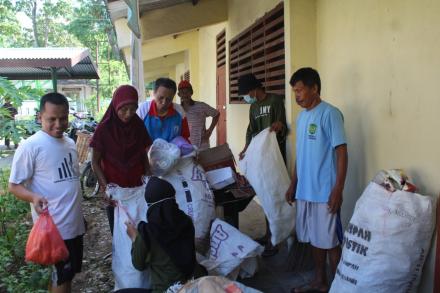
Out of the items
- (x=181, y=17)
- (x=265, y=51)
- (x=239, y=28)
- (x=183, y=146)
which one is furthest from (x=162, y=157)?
(x=181, y=17)

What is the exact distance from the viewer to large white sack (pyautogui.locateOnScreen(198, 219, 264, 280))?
3.14 m

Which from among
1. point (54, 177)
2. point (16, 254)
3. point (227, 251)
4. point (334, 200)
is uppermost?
point (54, 177)

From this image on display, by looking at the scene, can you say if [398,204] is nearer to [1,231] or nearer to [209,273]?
→ [209,273]

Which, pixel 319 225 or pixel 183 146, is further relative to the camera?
pixel 183 146

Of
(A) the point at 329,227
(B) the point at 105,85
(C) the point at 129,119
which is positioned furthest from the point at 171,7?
(B) the point at 105,85

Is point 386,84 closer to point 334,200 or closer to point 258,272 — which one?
point 334,200

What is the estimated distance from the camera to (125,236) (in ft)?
9.84

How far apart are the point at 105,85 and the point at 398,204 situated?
41.3 m

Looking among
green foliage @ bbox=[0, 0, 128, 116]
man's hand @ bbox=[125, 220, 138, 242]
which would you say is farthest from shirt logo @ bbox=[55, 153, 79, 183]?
green foliage @ bbox=[0, 0, 128, 116]

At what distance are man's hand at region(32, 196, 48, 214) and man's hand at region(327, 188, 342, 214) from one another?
183 centimetres

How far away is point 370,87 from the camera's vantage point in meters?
3.15

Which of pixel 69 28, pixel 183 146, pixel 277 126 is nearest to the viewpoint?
pixel 183 146

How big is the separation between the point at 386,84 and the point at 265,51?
276cm

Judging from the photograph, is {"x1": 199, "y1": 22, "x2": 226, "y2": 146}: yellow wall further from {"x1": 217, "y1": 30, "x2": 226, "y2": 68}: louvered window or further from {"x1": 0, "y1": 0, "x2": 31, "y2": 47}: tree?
{"x1": 0, "y1": 0, "x2": 31, "y2": 47}: tree
